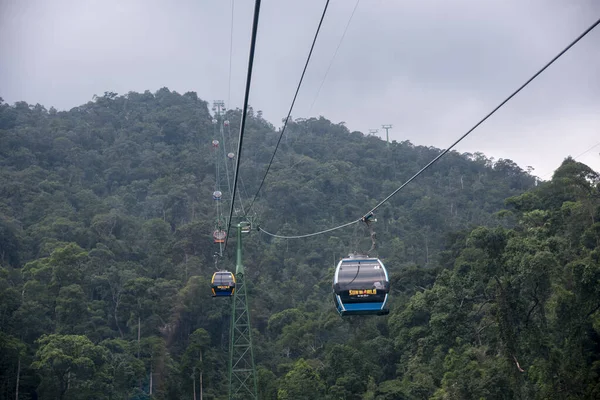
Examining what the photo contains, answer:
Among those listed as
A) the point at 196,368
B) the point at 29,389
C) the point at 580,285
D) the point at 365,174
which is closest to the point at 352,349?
the point at 196,368

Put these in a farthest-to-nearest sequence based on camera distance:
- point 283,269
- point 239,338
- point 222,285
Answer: point 283,269, point 239,338, point 222,285

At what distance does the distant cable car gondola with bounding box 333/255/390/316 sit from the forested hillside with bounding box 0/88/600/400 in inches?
602

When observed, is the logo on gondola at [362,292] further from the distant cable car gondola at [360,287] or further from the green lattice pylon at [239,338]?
the green lattice pylon at [239,338]

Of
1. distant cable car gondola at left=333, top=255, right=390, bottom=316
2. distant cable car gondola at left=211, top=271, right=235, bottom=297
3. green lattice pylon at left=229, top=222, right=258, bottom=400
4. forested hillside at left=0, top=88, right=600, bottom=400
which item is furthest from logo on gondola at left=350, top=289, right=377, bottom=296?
forested hillside at left=0, top=88, right=600, bottom=400

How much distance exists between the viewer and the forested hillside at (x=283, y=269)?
1211 inches

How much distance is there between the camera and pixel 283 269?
56.5 m

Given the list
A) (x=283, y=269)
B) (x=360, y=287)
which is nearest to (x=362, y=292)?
(x=360, y=287)

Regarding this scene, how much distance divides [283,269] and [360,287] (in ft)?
138

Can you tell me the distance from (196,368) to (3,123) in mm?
45452

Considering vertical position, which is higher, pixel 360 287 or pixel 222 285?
pixel 222 285

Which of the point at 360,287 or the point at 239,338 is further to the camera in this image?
the point at 239,338

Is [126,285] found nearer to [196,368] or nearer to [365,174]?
[196,368]

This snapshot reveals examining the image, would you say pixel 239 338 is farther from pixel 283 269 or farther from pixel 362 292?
pixel 283 269

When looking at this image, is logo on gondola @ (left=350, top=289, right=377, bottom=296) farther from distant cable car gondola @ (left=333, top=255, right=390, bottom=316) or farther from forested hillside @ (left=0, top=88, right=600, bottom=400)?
forested hillside @ (left=0, top=88, right=600, bottom=400)
